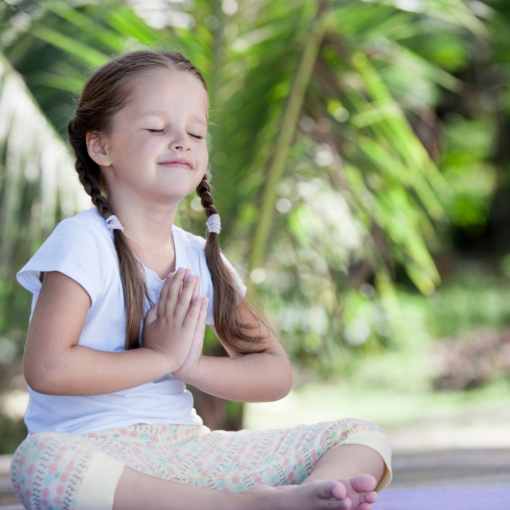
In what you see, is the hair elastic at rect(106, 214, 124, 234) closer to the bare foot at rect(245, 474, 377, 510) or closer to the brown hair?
the brown hair

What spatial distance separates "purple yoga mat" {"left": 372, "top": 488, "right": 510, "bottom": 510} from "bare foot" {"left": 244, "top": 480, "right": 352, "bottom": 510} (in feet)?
1.23

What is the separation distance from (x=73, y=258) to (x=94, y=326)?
162 mm

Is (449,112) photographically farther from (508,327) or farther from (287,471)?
(287,471)

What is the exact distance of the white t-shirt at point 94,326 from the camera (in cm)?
128

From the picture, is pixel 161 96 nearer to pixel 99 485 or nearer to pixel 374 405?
pixel 99 485

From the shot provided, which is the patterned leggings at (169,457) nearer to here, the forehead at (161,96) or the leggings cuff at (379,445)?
the leggings cuff at (379,445)

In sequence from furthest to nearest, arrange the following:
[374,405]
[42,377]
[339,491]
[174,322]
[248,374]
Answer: [374,405]
[248,374]
[174,322]
[42,377]
[339,491]

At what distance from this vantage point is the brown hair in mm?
1370

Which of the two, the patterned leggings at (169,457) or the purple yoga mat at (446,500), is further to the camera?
the purple yoga mat at (446,500)

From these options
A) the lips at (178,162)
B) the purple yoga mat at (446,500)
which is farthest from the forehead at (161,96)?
the purple yoga mat at (446,500)

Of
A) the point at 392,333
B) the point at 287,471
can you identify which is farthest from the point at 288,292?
the point at 392,333

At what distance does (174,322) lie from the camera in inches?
51.8

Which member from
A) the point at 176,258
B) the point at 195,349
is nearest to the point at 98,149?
the point at 176,258

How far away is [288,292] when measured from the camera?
9.27ft
